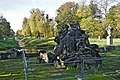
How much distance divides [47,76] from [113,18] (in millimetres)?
41551

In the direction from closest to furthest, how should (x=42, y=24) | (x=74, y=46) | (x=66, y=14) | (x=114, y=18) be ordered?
(x=74, y=46), (x=114, y=18), (x=42, y=24), (x=66, y=14)

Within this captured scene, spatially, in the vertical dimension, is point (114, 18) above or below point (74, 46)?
above

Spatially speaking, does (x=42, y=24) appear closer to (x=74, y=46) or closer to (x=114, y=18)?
(x=114, y=18)

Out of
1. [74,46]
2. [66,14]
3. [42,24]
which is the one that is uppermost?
[66,14]

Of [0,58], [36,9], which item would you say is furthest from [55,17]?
[0,58]

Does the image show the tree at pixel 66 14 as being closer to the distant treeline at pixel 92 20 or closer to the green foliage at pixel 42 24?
Answer: the distant treeline at pixel 92 20

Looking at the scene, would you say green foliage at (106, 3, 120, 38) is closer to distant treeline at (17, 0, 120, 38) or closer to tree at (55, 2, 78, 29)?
distant treeline at (17, 0, 120, 38)

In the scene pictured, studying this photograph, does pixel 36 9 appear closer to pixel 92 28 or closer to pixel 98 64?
pixel 92 28

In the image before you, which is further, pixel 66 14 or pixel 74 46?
pixel 66 14

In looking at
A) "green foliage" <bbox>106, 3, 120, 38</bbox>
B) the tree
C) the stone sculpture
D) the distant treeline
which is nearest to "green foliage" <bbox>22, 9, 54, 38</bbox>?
the distant treeline

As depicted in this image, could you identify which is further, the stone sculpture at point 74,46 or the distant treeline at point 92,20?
the distant treeline at point 92,20

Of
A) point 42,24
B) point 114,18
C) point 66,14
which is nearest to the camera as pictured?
point 114,18

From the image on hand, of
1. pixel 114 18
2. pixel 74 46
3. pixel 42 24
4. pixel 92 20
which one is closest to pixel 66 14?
pixel 42 24

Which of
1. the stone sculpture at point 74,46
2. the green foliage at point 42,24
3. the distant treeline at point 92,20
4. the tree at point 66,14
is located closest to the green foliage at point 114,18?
the distant treeline at point 92,20
